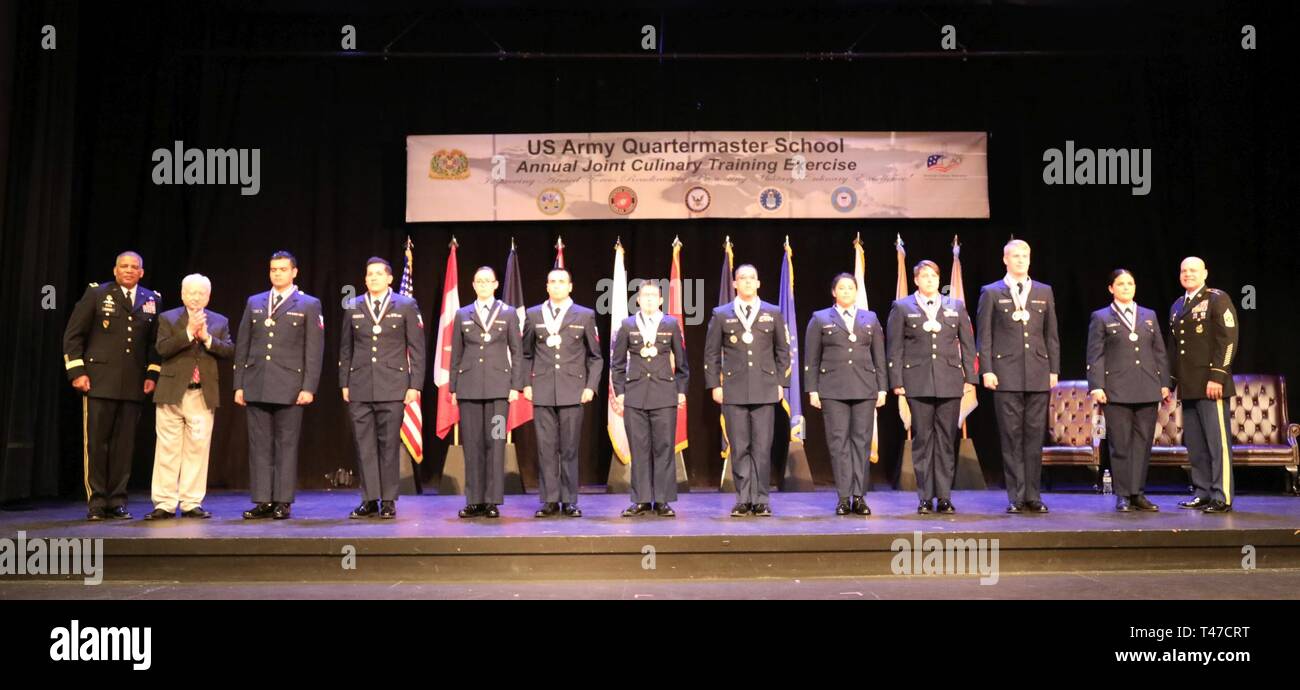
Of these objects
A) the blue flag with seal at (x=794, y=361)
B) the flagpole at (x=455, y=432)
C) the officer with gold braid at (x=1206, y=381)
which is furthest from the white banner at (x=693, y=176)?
the officer with gold braid at (x=1206, y=381)

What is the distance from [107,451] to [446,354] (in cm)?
254

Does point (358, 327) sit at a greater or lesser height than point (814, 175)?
lesser

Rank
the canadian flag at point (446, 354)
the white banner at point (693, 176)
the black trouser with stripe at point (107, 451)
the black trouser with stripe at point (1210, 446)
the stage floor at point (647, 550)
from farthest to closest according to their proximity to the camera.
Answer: the white banner at point (693, 176) < the canadian flag at point (446, 354) < the black trouser with stripe at point (1210, 446) < the black trouser with stripe at point (107, 451) < the stage floor at point (647, 550)

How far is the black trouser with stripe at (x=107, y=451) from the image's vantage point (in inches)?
225

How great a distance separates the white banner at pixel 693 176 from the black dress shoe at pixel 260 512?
3125 millimetres

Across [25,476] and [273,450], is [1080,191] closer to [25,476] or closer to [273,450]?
[273,450]

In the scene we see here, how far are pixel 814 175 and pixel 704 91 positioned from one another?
1254 mm

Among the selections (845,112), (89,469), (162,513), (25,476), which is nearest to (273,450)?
(162,513)

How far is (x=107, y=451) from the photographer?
5.77 m

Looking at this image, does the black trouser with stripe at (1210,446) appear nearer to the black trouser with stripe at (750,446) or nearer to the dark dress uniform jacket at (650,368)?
the black trouser with stripe at (750,446)

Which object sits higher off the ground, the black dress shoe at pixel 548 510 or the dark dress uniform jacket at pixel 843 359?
the dark dress uniform jacket at pixel 843 359

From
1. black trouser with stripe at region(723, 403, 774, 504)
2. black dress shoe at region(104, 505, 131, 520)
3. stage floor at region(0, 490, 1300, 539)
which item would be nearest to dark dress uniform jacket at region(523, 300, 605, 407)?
stage floor at region(0, 490, 1300, 539)

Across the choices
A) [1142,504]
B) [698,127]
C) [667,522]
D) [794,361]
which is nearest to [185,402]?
[667,522]

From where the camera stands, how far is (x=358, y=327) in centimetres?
561
